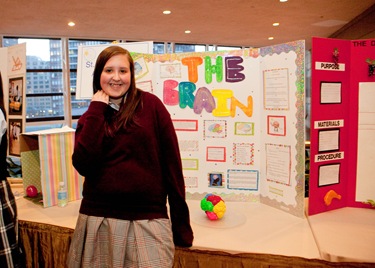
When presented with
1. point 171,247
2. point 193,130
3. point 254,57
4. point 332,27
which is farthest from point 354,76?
point 332,27

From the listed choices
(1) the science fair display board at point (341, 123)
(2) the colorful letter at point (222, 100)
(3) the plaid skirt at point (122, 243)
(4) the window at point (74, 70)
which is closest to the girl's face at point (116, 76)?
(3) the plaid skirt at point (122, 243)

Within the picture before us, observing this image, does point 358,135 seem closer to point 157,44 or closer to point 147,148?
point 147,148

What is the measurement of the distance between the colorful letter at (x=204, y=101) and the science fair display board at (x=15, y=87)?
4.18 ft

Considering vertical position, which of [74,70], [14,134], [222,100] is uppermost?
[74,70]

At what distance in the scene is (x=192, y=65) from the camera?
5.53ft

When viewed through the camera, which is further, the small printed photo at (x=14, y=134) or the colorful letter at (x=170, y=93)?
the small printed photo at (x=14, y=134)

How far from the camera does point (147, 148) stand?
116 centimetres

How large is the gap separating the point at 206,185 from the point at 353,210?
745 mm

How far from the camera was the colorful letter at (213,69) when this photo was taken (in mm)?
1647

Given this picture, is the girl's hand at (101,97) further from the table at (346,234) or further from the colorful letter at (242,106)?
the table at (346,234)

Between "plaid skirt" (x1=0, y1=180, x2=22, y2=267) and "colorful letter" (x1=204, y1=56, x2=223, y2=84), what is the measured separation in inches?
42.5

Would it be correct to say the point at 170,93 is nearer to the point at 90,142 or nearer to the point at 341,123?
the point at 90,142

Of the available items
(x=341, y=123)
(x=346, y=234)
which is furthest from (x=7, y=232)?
(x=341, y=123)

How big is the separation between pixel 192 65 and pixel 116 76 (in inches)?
23.1
